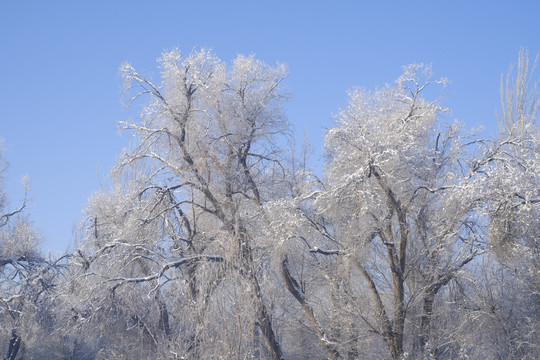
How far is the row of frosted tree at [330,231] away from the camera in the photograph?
16.2 metres

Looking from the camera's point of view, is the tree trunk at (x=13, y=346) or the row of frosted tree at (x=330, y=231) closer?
the row of frosted tree at (x=330, y=231)

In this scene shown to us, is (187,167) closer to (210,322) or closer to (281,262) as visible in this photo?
(281,262)

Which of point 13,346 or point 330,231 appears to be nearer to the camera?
point 330,231

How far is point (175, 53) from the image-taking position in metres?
18.0

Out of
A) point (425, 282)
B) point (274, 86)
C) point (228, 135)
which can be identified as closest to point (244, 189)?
point (228, 135)

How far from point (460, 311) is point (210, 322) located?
810 centimetres

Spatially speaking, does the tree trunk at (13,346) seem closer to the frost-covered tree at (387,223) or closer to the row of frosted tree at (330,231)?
the row of frosted tree at (330,231)

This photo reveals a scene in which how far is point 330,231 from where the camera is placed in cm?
1939

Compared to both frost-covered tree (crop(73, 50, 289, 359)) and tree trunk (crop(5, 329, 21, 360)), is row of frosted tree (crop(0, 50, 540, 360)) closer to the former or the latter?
frost-covered tree (crop(73, 50, 289, 359))

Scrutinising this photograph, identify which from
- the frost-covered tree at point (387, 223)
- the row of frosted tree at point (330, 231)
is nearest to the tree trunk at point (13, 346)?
the row of frosted tree at point (330, 231)

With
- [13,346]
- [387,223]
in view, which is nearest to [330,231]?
[387,223]

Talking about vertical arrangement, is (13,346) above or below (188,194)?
→ below

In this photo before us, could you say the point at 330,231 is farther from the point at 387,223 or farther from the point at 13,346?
the point at 13,346

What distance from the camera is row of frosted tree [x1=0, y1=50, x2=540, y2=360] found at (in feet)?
53.1
